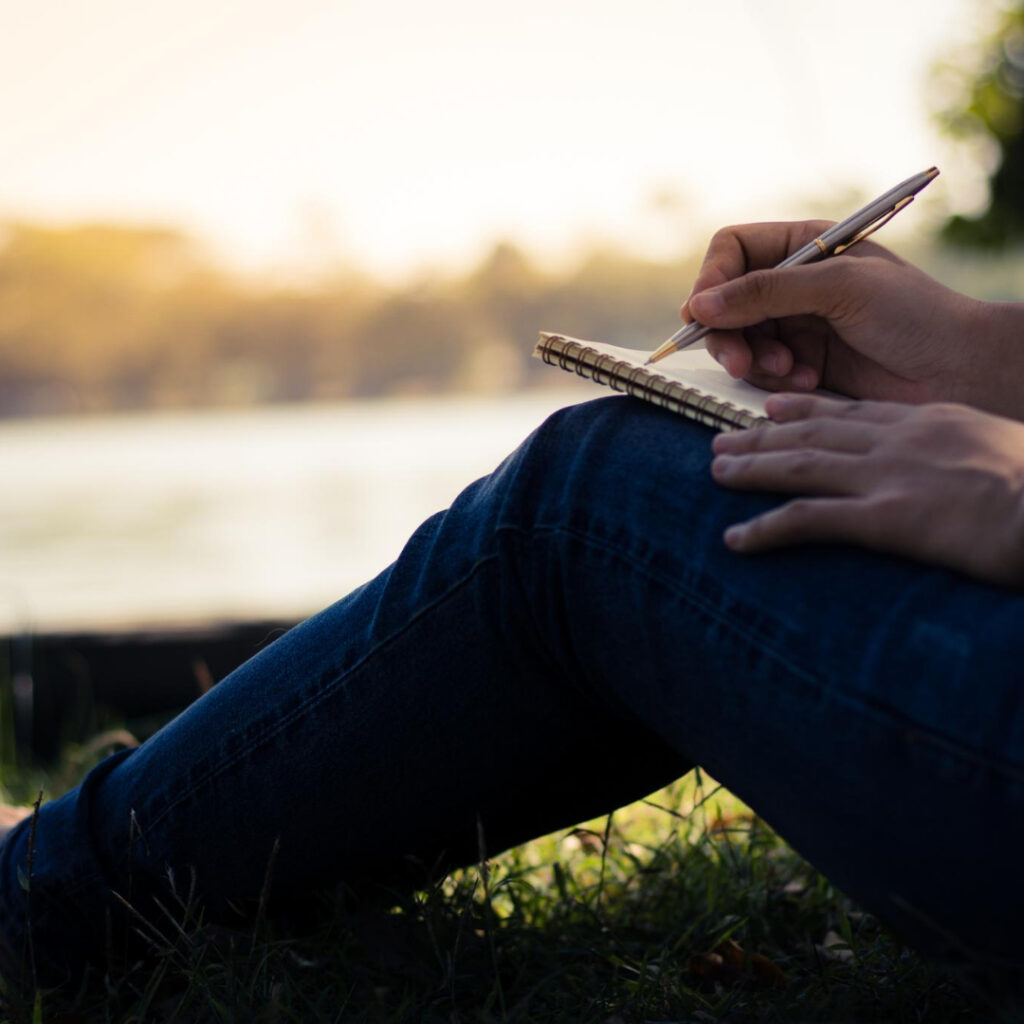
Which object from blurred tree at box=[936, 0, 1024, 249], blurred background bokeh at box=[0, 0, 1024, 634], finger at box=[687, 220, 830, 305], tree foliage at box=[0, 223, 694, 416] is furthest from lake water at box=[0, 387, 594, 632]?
blurred tree at box=[936, 0, 1024, 249]

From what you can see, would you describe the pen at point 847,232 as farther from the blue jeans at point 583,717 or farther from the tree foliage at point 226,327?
the tree foliage at point 226,327

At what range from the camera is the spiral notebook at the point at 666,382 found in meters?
0.68

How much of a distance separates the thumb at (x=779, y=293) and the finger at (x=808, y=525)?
26cm

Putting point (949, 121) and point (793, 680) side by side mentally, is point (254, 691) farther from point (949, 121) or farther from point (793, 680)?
point (949, 121)

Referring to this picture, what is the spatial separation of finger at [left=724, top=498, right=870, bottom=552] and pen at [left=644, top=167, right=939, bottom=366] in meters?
0.29

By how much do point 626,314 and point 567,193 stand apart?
8148 millimetres

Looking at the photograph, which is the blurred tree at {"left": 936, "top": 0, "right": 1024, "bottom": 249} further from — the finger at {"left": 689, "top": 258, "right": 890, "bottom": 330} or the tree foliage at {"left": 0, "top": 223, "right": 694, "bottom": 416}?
the finger at {"left": 689, "top": 258, "right": 890, "bottom": 330}

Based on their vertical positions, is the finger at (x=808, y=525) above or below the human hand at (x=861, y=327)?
below

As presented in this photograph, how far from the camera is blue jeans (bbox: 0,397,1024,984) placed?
20.2 inches

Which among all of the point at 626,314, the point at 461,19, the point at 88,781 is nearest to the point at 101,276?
the point at 626,314

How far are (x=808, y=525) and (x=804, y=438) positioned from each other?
0.07 m

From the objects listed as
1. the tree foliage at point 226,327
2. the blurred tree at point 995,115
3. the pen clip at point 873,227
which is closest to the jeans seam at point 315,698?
the pen clip at point 873,227

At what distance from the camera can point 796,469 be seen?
0.59 meters

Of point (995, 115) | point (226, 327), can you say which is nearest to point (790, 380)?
point (226, 327)
